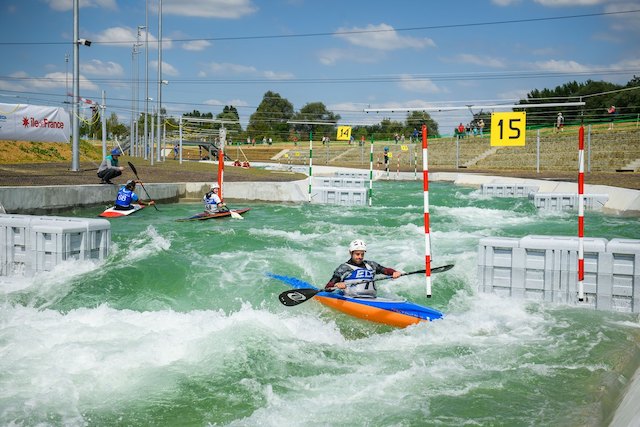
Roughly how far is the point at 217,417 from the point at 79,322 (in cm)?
309

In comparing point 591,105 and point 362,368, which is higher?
point 591,105

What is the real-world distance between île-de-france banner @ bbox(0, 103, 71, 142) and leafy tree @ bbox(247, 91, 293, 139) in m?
60.9

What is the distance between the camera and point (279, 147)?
65750 millimetres

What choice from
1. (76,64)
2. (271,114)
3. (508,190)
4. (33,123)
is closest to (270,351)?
(76,64)

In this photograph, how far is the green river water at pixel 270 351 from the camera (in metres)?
5.19

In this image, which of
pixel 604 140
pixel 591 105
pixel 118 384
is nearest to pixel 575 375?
pixel 118 384

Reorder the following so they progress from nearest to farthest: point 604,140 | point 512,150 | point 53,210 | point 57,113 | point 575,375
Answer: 1. point 575,375
2. point 53,210
3. point 57,113
4. point 604,140
5. point 512,150

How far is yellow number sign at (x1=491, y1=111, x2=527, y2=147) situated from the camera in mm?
22594

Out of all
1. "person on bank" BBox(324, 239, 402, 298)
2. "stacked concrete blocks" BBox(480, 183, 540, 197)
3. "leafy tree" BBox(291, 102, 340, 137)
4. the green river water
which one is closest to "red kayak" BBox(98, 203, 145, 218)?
the green river water

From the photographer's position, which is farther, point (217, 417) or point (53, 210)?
point (53, 210)

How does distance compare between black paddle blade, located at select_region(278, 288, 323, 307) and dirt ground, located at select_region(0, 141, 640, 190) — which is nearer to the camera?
black paddle blade, located at select_region(278, 288, 323, 307)

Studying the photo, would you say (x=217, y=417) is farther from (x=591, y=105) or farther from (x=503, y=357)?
(x=591, y=105)

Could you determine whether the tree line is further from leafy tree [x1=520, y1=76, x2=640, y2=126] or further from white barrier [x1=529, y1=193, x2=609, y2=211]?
white barrier [x1=529, y1=193, x2=609, y2=211]

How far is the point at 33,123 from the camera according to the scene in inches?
999
